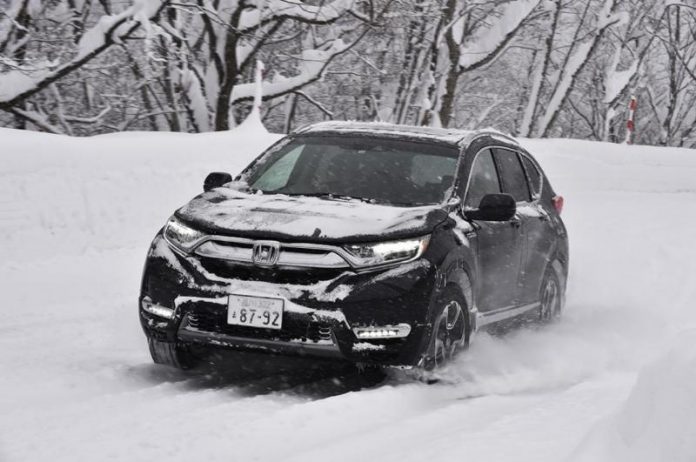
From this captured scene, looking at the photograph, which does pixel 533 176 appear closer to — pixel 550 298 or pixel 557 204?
pixel 557 204

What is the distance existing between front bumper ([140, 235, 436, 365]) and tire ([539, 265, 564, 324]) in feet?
8.67

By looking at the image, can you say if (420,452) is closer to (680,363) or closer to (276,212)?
(680,363)

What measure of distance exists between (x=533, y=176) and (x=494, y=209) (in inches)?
78.8

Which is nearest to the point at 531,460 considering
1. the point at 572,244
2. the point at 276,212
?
the point at 276,212

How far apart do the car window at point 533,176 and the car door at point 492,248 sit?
793 millimetres

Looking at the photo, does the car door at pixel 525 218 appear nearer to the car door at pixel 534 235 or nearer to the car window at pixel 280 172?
the car door at pixel 534 235

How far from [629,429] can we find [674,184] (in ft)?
54.5

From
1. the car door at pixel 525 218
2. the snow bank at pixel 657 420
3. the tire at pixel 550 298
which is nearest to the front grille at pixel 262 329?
the snow bank at pixel 657 420

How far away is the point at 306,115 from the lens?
2717cm

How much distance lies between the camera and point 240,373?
6.43m

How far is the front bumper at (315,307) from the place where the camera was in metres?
5.57

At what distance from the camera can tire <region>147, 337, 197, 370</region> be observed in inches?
241

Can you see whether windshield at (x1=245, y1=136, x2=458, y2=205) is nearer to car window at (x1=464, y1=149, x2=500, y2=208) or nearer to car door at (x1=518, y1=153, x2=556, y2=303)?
car window at (x1=464, y1=149, x2=500, y2=208)

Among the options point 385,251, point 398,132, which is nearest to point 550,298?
point 398,132
